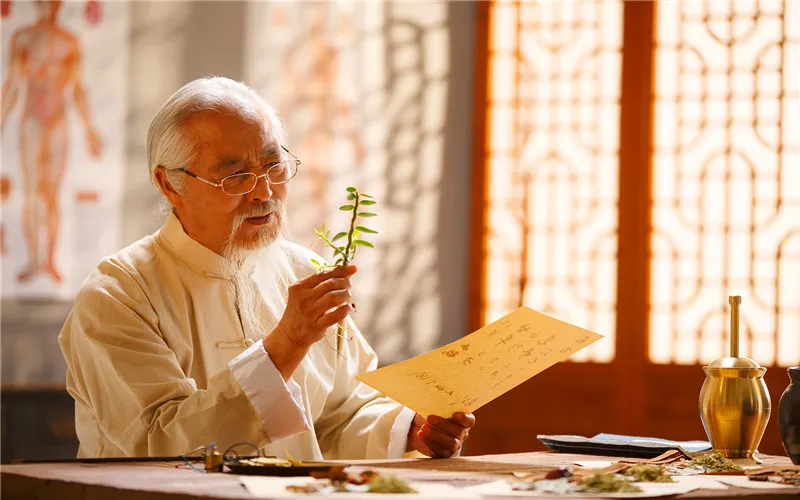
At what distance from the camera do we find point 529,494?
168 cm

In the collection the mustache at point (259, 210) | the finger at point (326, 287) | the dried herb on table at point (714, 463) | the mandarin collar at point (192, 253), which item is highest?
the mustache at point (259, 210)

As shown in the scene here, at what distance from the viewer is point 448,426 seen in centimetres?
243

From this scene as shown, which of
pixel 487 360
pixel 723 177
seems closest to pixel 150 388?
pixel 487 360

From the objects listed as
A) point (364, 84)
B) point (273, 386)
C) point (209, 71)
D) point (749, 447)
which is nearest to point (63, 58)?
point (209, 71)

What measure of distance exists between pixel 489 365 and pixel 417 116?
3.41 m

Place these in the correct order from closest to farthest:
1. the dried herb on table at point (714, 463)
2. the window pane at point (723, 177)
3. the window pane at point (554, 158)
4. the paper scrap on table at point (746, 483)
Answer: the paper scrap on table at point (746, 483) → the dried herb on table at point (714, 463) → the window pane at point (723, 177) → the window pane at point (554, 158)

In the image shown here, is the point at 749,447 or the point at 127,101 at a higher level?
the point at 127,101

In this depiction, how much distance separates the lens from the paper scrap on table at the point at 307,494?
1589 mm

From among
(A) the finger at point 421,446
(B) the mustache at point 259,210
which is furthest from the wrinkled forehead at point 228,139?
(A) the finger at point 421,446

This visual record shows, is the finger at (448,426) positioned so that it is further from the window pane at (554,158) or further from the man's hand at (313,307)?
the window pane at (554,158)

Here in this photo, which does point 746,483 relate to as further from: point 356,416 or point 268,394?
point 356,416

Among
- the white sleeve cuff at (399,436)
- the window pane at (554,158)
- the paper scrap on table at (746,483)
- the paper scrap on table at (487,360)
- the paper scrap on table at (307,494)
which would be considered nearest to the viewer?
the paper scrap on table at (307,494)

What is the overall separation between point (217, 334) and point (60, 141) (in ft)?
9.49

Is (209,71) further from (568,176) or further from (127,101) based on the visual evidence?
(568,176)
